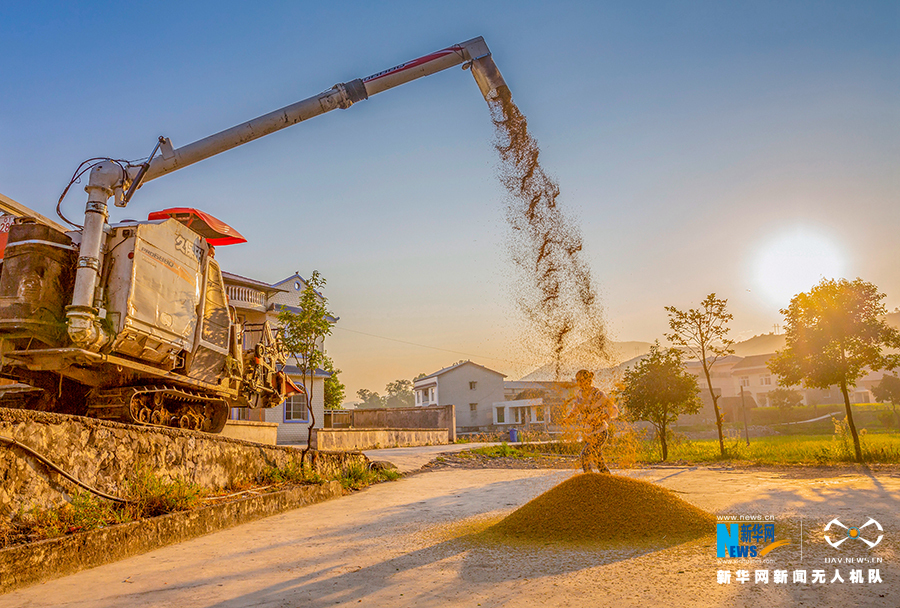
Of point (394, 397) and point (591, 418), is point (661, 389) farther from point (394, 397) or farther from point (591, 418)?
point (394, 397)

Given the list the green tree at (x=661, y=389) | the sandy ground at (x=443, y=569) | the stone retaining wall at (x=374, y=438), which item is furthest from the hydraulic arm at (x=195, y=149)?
the green tree at (x=661, y=389)

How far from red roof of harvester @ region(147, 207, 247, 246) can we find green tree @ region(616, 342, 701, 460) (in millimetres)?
11842

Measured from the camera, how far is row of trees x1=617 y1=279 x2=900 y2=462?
14279mm

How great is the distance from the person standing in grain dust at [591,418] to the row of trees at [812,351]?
250 inches

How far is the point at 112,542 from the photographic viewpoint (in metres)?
5.28

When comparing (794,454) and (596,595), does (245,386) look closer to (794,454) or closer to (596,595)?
(596,595)

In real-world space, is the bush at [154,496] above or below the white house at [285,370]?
below

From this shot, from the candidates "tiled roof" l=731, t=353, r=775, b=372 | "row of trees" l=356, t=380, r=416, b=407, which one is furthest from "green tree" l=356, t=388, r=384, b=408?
"tiled roof" l=731, t=353, r=775, b=372

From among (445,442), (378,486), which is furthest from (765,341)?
(378,486)

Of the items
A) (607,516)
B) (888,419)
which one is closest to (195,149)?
(607,516)

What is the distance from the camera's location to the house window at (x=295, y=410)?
83.4ft

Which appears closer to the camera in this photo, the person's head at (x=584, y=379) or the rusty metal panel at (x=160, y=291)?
the rusty metal panel at (x=160, y=291)

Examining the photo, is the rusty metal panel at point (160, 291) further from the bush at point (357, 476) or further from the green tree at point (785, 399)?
the green tree at point (785, 399)

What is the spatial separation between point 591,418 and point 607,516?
1.90 metres
